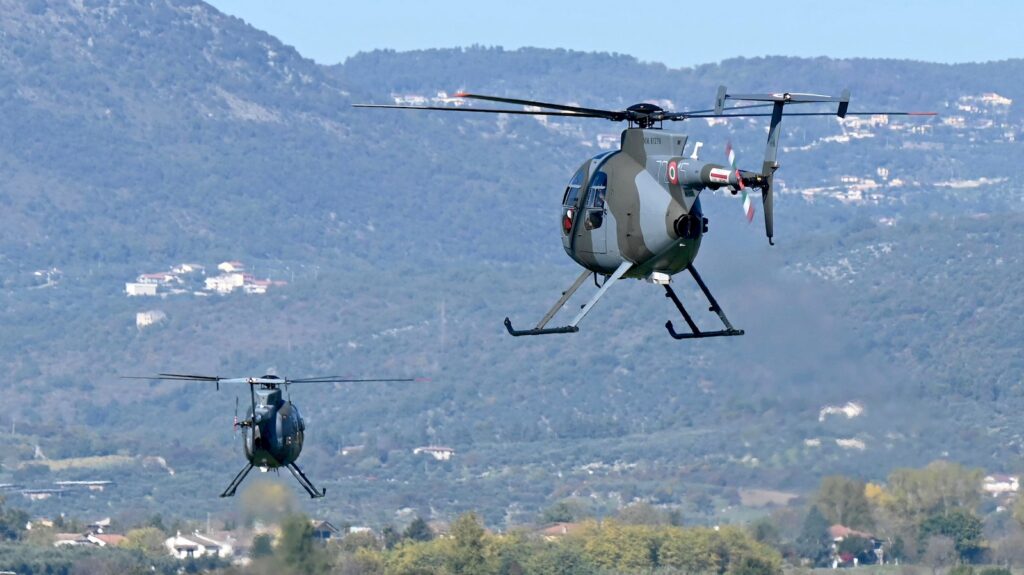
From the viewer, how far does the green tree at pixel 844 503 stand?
10700cm

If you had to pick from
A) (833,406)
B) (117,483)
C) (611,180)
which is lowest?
(117,483)

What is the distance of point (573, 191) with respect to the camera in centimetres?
3850

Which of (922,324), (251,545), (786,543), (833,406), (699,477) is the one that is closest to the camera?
(251,545)

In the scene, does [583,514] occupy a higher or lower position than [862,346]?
lower

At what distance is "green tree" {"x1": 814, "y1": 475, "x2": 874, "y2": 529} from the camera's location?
107000 mm

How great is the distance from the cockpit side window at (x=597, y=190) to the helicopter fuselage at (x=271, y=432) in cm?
1751

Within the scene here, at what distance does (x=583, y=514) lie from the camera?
13400cm

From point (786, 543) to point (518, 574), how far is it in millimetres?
14700

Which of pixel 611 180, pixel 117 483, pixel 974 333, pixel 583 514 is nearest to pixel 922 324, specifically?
pixel 974 333

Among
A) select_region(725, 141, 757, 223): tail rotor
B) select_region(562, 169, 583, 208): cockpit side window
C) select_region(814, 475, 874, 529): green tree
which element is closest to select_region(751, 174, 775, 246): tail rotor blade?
select_region(725, 141, 757, 223): tail rotor

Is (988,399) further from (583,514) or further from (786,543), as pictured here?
(786,543)

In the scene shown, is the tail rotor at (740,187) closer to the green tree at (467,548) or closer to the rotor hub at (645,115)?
the rotor hub at (645,115)

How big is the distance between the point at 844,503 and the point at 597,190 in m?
71.9

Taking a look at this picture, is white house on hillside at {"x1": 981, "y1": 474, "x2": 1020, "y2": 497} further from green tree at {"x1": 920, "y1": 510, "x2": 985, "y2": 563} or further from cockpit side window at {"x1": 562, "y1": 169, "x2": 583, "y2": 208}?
cockpit side window at {"x1": 562, "y1": 169, "x2": 583, "y2": 208}
